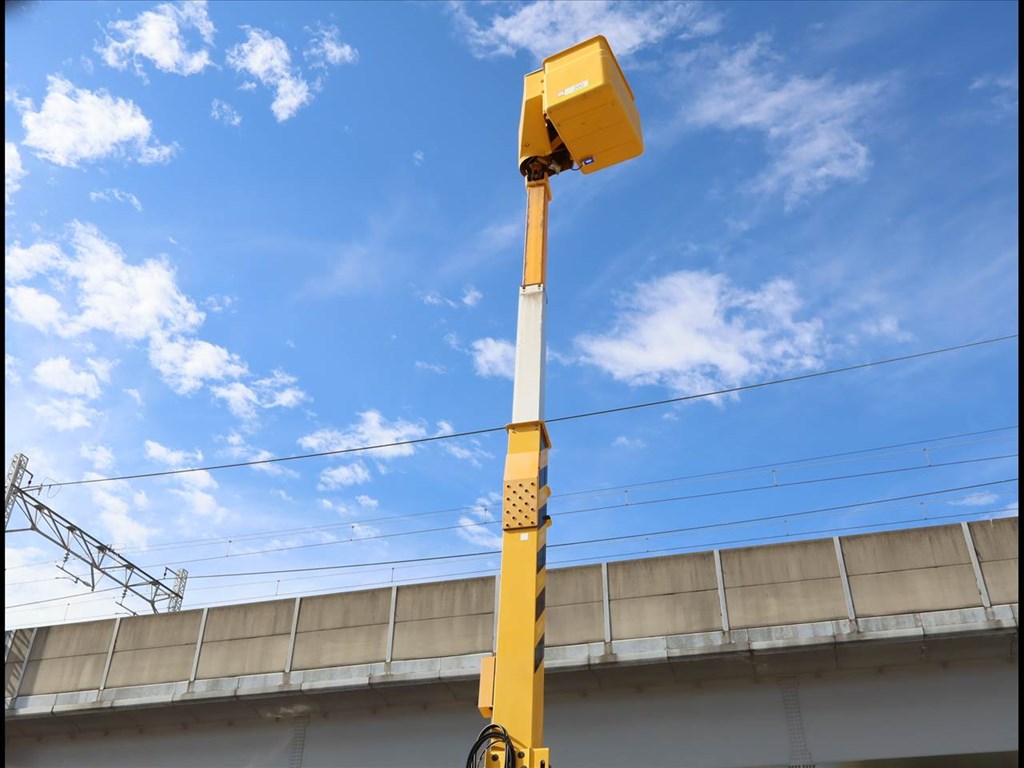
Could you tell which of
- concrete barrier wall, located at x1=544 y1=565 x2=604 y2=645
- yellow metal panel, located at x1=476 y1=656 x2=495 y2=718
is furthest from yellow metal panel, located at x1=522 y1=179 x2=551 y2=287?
concrete barrier wall, located at x1=544 y1=565 x2=604 y2=645

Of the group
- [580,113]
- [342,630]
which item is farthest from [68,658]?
[580,113]

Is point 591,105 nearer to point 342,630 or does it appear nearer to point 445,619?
point 445,619

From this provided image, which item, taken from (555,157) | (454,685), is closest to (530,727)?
(555,157)

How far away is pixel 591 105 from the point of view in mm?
7324

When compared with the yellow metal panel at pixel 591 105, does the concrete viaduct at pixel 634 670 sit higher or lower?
lower

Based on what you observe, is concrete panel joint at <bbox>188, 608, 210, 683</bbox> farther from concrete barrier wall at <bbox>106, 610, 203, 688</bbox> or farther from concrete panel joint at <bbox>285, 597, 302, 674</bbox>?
concrete panel joint at <bbox>285, 597, 302, 674</bbox>

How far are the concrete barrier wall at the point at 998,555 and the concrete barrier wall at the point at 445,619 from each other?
728 centimetres

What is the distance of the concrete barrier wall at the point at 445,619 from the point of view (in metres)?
12.8

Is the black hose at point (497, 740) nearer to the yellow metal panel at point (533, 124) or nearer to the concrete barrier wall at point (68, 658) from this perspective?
the yellow metal panel at point (533, 124)

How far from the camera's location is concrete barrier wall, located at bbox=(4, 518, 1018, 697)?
37.6 ft

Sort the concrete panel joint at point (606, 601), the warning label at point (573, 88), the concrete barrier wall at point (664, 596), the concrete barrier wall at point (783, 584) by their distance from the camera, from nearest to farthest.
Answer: the warning label at point (573, 88) < the concrete barrier wall at point (783, 584) < the concrete barrier wall at point (664, 596) < the concrete panel joint at point (606, 601)

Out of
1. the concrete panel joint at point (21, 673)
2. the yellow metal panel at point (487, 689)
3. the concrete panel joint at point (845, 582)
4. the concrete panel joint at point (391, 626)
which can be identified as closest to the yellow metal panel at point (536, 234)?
the yellow metal panel at point (487, 689)

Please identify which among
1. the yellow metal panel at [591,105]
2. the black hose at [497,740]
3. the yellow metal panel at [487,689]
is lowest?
the black hose at [497,740]

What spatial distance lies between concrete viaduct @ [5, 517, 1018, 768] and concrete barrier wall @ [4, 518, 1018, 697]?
30mm
